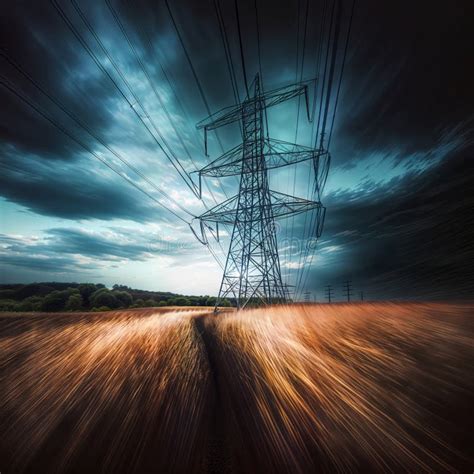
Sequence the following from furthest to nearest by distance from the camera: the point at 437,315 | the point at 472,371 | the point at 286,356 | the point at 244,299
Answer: the point at 244,299
the point at 437,315
the point at 286,356
the point at 472,371

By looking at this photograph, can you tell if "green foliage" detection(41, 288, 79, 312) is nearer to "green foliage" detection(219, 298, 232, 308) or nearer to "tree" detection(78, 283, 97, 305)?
"tree" detection(78, 283, 97, 305)

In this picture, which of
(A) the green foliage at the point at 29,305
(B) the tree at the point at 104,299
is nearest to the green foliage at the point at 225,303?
(B) the tree at the point at 104,299

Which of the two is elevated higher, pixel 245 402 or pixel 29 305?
pixel 245 402

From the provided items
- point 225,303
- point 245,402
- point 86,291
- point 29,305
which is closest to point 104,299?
point 86,291

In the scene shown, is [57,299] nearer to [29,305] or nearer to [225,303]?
[29,305]

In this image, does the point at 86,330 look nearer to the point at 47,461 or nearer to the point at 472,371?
the point at 47,461

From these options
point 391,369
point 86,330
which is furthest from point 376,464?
point 86,330

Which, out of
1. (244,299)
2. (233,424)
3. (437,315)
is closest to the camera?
(233,424)

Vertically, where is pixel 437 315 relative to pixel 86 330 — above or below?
above
